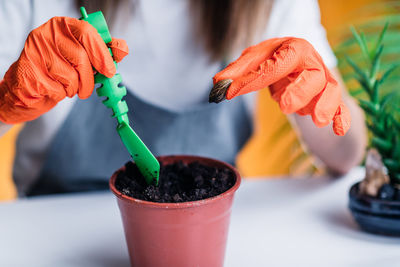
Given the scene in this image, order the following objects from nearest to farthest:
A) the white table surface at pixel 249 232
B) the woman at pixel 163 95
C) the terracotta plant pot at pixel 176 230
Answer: the terracotta plant pot at pixel 176 230 < the white table surface at pixel 249 232 < the woman at pixel 163 95

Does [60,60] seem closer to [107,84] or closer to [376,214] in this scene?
[107,84]

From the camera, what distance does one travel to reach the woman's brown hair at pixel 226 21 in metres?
0.87

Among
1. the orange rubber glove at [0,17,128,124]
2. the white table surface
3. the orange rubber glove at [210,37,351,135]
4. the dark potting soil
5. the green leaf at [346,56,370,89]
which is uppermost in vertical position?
the orange rubber glove at [0,17,128,124]

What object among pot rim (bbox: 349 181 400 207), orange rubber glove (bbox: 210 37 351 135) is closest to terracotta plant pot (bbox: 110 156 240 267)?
orange rubber glove (bbox: 210 37 351 135)

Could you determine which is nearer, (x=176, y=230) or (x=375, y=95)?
(x=176, y=230)

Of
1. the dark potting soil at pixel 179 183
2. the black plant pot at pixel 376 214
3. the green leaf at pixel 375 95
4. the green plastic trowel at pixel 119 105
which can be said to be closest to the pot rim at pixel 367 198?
the black plant pot at pixel 376 214

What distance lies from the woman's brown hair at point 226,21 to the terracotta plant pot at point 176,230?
0.47 metres

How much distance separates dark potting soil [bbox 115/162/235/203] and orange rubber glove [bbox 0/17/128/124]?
137 mm

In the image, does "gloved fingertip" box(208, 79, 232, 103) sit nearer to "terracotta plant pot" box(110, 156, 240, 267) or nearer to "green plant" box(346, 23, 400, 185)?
"terracotta plant pot" box(110, 156, 240, 267)

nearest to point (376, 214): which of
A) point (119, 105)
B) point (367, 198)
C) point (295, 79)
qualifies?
point (367, 198)

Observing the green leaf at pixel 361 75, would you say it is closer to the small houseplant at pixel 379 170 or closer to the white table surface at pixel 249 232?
the small houseplant at pixel 379 170

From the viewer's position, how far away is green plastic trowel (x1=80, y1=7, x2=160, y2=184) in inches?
19.3

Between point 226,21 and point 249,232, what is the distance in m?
0.48

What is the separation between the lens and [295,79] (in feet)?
1.63
